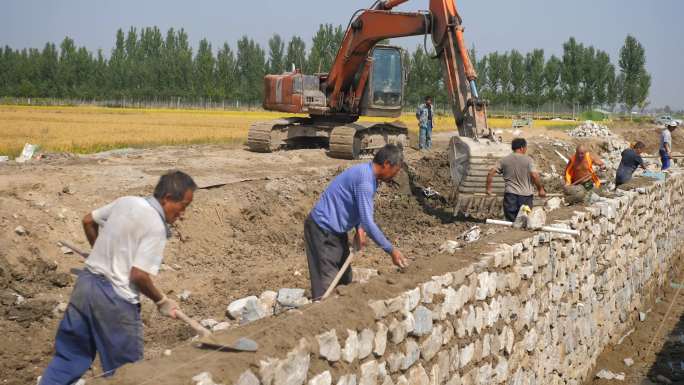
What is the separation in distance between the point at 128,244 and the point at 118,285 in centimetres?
25

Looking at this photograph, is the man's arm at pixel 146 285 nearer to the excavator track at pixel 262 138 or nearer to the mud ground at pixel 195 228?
the mud ground at pixel 195 228

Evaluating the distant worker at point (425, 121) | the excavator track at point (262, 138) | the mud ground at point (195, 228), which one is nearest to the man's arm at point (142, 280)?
the mud ground at point (195, 228)

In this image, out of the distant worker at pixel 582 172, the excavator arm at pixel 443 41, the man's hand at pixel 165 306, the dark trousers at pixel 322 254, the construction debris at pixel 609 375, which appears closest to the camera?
the man's hand at pixel 165 306

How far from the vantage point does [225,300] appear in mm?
9648

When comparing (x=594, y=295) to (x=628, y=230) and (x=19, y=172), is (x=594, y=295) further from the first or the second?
(x=19, y=172)

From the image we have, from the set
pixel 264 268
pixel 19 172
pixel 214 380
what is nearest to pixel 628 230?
pixel 264 268

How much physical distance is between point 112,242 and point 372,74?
15.2m

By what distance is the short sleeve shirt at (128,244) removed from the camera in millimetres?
4250

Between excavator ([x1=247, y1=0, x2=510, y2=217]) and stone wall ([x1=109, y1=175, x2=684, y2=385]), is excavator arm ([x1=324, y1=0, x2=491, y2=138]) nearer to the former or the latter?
excavator ([x1=247, y1=0, x2=510, y2=217])

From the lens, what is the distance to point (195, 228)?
477 inches

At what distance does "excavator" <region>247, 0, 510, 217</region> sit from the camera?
14.1 meters

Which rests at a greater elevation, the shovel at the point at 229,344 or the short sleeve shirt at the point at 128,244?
the short sleeve shirt at the point at 128,244

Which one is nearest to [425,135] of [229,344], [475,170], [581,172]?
[475,170]

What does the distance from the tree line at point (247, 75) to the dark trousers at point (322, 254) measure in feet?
211
